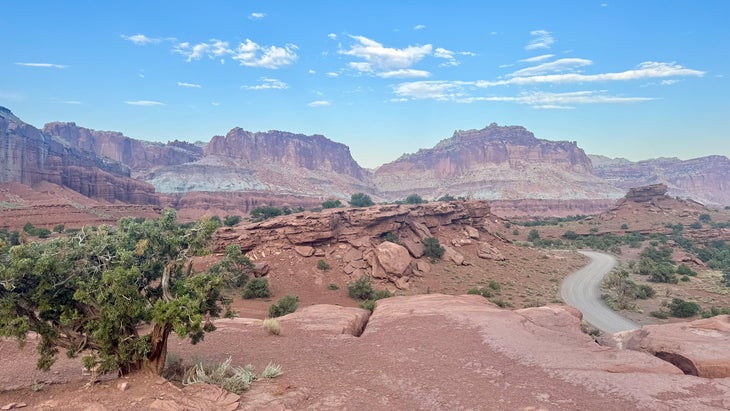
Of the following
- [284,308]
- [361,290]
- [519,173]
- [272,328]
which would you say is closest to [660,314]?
[361,290]

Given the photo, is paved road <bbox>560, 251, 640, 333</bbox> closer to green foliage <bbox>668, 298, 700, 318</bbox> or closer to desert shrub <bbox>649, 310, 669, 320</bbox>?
desert shrub <bbox>649, 310, 669, 320</bbox>

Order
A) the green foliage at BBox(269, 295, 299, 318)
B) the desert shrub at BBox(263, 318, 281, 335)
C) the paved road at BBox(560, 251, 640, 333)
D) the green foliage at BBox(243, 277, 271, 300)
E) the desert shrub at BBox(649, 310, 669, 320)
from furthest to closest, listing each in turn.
A: 1. the desert shrub at BBox(649, 310, 669, 320)
2. the green foliage at BBox(243, 277, 271, 300)
3. the paved road at BBox(560, 251, 640, 333)
4. the green foliage at BBox(269, 295, 299, 318)
5. the desert shrub at BBox(263, 318, 281, 335)

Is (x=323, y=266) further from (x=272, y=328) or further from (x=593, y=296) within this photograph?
(x=593, y=296)

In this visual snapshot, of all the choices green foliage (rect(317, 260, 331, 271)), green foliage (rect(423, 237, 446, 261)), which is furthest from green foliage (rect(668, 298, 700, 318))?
green foliage (rect(317, 260, 331, 271))

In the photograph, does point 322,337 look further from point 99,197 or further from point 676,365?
point 99,197

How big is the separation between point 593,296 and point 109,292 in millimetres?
41489

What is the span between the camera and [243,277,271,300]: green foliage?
3127cm

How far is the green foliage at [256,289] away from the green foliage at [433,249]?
1896 centimetres

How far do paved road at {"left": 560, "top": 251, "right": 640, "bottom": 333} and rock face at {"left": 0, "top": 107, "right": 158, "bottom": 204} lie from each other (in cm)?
9651

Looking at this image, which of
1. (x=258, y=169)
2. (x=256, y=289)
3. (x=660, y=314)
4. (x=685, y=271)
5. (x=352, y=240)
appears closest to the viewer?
(x=256, y=289)

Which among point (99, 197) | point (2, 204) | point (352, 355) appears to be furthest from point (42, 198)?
point (352, 355)

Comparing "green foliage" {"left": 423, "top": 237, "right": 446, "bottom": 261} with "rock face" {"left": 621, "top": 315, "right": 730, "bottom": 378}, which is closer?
"rock face" {"left": 621, "top": 315, "right": 730, "bottom": 378}

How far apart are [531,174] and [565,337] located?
16505cm

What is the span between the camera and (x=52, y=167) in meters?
89.2
